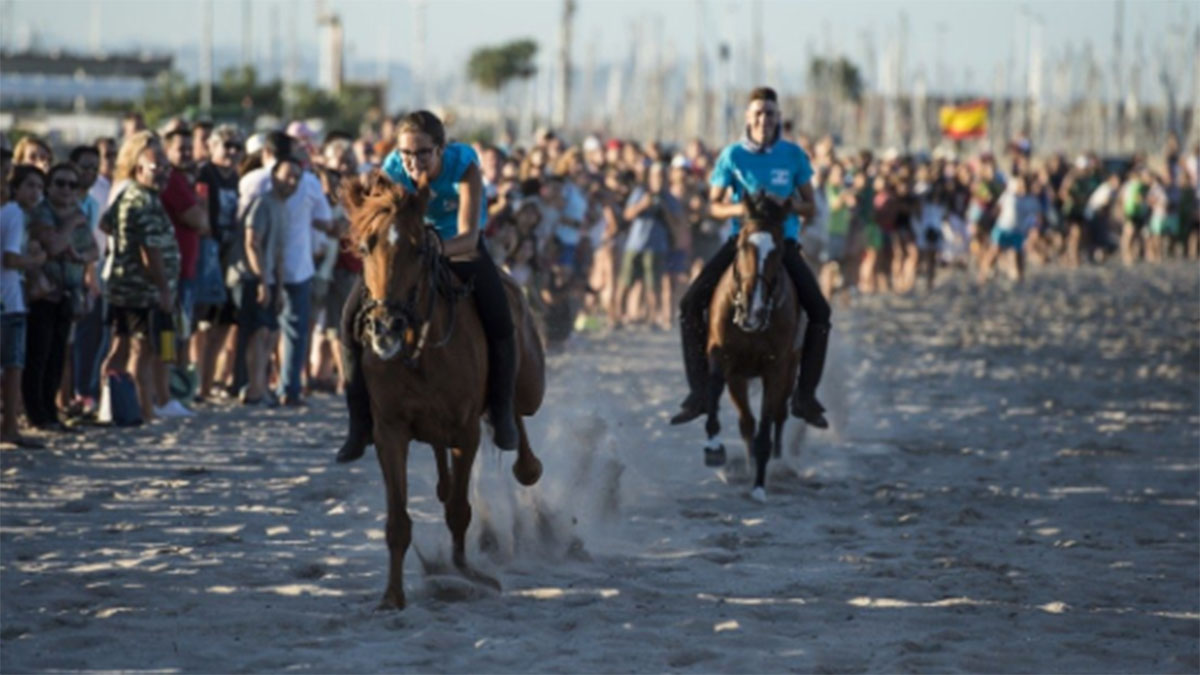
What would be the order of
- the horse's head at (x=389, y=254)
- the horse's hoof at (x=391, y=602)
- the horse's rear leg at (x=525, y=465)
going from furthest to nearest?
the horse's rear leg at (x=525, y=465)
the horse's hoof at (x=391, y=602)
the horse's head at (x=389, y=254)

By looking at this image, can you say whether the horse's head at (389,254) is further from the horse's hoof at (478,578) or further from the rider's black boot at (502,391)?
the horse's hoof at (478,578)

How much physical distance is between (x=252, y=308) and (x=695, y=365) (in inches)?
178

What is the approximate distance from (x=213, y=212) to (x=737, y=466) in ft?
15.5

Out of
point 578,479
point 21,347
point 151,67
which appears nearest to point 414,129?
point 578,479

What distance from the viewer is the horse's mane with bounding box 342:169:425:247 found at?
9578 mm

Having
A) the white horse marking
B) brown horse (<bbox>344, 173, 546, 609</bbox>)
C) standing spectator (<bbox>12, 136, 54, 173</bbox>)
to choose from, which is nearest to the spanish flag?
standing spectator (<bbox>12, 136, 54, 173</bbox>)

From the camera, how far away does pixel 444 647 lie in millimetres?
9203

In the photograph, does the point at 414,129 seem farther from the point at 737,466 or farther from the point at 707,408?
the point at 737,466

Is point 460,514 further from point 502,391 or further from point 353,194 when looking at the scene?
point 353,194

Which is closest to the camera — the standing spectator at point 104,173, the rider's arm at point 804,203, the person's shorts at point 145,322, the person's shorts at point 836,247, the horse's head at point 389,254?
the horse's head at point 389,254

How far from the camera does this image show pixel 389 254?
9508mm

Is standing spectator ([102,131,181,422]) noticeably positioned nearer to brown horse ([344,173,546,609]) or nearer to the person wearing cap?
the person wearing cap

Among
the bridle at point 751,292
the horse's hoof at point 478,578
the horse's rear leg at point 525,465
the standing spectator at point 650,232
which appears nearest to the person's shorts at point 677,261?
the standing spectator at point 650,232

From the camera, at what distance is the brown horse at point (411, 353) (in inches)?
376
